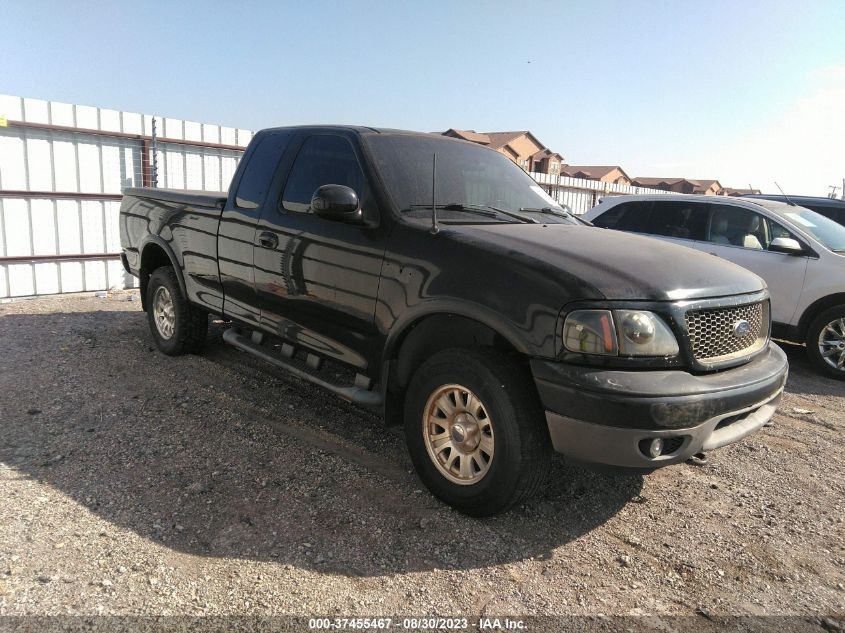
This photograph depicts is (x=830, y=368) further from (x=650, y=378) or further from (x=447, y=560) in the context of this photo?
(x=447, y=560)

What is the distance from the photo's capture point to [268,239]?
167 inches

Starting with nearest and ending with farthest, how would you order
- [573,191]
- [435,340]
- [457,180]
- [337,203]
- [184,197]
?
[435,340], [337,203], [457,180], [184,197], [573,191]

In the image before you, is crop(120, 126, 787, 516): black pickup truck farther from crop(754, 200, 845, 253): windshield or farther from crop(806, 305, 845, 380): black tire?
crop(754, 200, 845, 253): windshield

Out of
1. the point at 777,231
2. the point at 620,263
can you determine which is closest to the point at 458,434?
the point at 620,263

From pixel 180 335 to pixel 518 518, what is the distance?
3.70 metres

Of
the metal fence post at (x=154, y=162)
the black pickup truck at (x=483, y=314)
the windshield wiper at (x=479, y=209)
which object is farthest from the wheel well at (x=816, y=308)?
the metal fence post at (x=154, y=162)

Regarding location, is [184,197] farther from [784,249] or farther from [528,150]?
[528,150]

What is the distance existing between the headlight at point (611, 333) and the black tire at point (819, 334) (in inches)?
191

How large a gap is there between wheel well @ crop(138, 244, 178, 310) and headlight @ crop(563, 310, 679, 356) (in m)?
4.41

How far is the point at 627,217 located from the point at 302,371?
5.59 m

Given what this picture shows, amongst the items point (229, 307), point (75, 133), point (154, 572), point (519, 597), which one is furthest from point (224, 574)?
point (75, 133)

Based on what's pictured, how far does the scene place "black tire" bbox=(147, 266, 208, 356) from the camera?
216 inches

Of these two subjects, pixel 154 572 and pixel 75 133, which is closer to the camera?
pixel 154 572

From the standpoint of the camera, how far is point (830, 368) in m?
6.33
